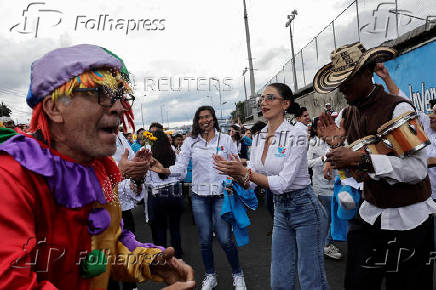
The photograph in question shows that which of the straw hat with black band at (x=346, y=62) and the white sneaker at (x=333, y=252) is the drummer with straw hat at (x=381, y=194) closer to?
the straw hat with black band at (x=346, y=62)

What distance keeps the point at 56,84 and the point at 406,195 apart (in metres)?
2.36

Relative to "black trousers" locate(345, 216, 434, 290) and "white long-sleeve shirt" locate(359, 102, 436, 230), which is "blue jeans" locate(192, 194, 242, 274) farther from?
"white long-sleeve shirt" locate(359, 102, 436, 230)

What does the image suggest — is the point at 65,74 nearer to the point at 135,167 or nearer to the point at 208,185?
the point at 135,167

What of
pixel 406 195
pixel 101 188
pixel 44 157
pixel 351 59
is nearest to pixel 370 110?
pixel 351 59

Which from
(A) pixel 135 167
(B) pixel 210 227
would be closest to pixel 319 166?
(B) pixel 210 227

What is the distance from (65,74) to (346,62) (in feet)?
6.80

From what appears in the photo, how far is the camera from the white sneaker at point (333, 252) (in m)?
4.32

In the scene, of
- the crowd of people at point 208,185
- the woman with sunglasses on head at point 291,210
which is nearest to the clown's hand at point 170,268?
the crowd of people at point 208,185

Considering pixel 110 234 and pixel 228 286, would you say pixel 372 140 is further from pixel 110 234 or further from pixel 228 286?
pixel 228 286

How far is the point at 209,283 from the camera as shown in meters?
3.74

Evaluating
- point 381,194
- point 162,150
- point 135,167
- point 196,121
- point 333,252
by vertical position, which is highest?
point 196,121

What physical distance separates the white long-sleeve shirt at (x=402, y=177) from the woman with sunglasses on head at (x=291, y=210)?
1.71 ft

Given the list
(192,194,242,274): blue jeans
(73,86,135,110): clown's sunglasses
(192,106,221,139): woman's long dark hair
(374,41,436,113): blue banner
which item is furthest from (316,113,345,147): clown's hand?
(374,41,436,113): blue banner

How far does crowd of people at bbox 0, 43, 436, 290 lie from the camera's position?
1.13 meters
